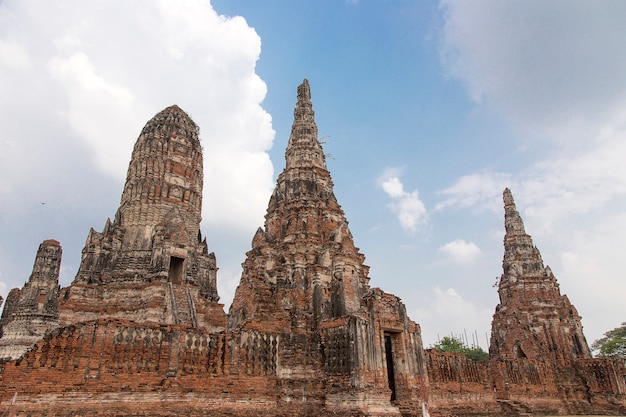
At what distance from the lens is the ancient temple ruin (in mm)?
12602

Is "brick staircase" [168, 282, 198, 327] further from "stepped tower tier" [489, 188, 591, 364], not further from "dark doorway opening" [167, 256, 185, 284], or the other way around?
"stepped tower tier" [489, 188, 591, 364]

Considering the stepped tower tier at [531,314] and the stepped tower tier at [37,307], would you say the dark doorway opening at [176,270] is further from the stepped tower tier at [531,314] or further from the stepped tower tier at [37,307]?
the stepped tower tier at [531,314]

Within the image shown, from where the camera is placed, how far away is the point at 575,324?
32.0 metres

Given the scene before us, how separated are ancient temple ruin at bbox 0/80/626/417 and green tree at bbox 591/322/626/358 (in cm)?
1632

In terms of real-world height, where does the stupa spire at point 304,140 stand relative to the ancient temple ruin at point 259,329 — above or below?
above

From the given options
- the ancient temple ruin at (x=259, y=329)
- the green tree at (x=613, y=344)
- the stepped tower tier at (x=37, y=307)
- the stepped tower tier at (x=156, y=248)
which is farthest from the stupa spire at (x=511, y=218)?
the stepped tower tier at (x=37, y=307)

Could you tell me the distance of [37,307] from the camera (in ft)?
68.4

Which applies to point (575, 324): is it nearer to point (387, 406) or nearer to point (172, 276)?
point (387, 406)

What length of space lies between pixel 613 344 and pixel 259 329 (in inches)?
1702

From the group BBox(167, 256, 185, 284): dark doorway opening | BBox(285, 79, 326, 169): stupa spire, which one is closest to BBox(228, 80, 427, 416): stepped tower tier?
BBox(285, 79, 326, 169): stupa spire

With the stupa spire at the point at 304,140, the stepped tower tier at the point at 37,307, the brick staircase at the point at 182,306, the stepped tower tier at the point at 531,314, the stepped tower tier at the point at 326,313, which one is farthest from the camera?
the stepped tower tier at the point at 531,314

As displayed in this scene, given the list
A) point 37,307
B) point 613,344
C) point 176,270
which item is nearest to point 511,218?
point 613,344

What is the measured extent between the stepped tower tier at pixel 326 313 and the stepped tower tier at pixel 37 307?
9472mm

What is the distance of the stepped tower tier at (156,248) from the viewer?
21.5m
